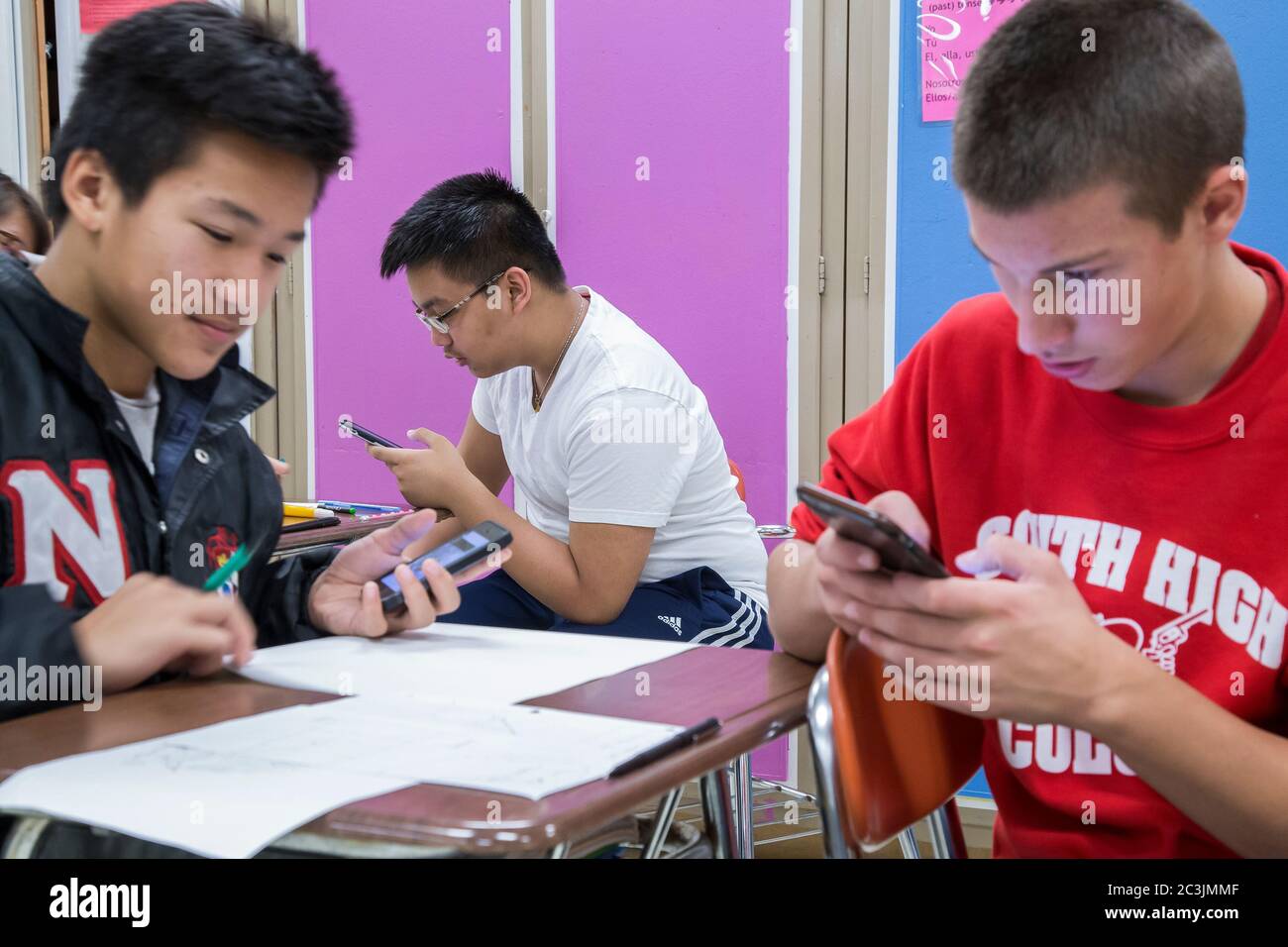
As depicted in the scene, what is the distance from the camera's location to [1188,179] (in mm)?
929

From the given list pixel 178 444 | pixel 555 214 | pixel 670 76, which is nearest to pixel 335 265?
pixel 555 214

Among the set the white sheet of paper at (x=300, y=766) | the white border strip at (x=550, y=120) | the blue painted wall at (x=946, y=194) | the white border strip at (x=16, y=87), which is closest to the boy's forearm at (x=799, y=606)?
the white sheet of paper at (x=300, y=766)

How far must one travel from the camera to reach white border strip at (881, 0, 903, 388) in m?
2.56

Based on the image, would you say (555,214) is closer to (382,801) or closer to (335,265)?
(335,265)

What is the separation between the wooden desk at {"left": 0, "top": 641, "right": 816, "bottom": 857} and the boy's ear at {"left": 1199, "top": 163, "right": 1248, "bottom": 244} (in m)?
0.50

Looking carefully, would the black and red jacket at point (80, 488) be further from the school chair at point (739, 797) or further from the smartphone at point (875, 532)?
the smartphone at point (875, 532)

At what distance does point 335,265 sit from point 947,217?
1.55 metres

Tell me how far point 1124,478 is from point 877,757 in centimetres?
32

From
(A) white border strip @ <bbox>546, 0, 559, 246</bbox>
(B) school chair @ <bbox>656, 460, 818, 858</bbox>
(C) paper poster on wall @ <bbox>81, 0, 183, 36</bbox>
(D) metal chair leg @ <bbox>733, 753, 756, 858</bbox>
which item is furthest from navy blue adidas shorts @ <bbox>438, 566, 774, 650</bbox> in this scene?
(C) paper poster on wall @ <bbox>81, 0, 183, 36</bbox>

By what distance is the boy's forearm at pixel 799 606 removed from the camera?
1.10 m

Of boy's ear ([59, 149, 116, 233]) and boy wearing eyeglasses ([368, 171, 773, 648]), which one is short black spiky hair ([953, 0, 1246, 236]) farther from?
boy wearing eyeglasses ([368, 171, 773, 648])

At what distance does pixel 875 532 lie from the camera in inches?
31.3

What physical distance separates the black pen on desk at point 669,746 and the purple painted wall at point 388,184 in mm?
2249

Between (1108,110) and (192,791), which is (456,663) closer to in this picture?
(192,791)
